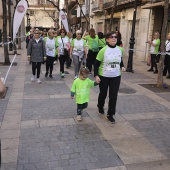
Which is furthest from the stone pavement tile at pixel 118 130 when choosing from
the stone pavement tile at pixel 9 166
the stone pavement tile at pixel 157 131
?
the stone pavement tile at pixel 9 166

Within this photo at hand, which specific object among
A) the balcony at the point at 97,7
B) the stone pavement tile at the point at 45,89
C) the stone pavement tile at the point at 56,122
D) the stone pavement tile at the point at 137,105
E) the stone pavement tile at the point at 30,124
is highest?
the balcony at the point at 97,7

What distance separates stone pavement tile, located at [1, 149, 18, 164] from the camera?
347 centimetres

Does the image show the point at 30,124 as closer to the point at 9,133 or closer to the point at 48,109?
the point at 9,133

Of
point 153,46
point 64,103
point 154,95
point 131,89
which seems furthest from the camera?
point 153,46

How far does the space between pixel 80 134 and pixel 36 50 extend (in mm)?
4512

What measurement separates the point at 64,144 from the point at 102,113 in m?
1.67

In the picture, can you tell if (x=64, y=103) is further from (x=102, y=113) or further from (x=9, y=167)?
(x=9, y=167)

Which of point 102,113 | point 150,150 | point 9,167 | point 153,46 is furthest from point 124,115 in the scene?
point 153,46

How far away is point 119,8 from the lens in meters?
19.7

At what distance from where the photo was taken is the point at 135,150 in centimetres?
386

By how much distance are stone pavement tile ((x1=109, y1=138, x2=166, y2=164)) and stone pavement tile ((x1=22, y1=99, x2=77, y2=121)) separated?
1548 millimetres

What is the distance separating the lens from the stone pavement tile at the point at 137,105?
5.82 m

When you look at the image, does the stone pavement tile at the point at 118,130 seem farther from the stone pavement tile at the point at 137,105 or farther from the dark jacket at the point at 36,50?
the dark jacket at the point at 36,50

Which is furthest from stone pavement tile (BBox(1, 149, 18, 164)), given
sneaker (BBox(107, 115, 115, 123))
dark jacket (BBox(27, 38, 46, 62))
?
dark jacket (BBox(27, 38, 46, 62))
